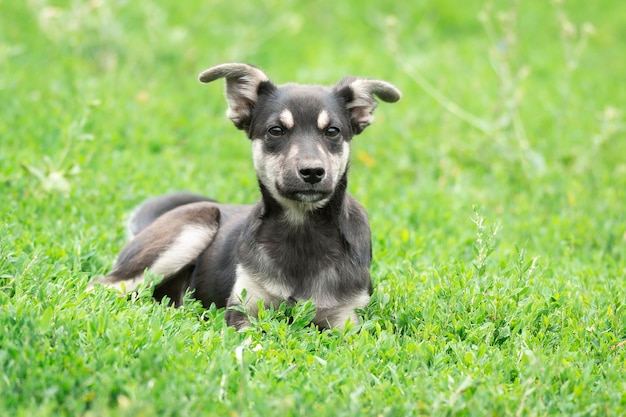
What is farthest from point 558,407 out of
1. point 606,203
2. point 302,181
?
point 606,203

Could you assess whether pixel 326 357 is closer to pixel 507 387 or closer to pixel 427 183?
pixel 507 387

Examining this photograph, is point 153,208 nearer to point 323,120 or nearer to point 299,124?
point 299,124

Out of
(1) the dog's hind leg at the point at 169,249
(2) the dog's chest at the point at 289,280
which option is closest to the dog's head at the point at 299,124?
(2) the dog's chest at the point at 289,280

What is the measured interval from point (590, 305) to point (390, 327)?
155 centimetres

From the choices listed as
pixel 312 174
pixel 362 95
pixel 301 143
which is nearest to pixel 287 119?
pixel 301 143

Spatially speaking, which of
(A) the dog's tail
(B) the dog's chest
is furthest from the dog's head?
(A) the dog's tail

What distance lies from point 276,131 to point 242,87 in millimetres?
528

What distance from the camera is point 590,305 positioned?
20.5 ft

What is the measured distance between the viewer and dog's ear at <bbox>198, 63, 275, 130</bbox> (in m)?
6.23

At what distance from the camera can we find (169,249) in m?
6.63

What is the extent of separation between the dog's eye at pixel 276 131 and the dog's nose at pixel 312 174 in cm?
48

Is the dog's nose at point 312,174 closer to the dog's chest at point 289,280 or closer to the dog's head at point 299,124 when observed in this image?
the dog's head at point 299,124

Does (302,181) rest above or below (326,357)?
above

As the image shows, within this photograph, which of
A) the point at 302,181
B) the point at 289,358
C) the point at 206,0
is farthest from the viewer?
the point at 206,0
